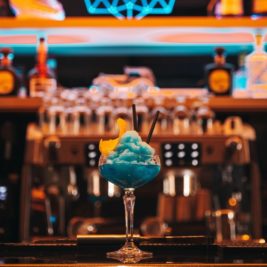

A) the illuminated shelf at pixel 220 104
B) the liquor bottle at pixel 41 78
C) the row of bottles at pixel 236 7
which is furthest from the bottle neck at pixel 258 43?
the liquor bottle at pixel 41 78

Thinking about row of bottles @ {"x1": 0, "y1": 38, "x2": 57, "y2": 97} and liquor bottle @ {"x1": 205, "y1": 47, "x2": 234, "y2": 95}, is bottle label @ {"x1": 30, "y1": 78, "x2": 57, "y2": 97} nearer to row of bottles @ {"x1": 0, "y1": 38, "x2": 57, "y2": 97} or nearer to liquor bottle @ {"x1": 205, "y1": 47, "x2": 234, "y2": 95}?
row of bottles @ {"x1": 0, "y1": 38, "x2": 57, "y2": 97}

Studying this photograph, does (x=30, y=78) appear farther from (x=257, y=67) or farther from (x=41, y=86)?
(x=257, y=67)

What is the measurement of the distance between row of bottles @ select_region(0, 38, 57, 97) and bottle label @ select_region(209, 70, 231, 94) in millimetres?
729

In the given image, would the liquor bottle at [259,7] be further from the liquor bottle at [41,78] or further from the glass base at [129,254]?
the glass base at [129,254]

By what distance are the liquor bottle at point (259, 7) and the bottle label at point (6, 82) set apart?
1156 millimetres

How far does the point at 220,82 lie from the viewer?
3.81m

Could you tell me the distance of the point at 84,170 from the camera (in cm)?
393

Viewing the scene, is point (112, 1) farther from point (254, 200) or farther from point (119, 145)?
point (119, 145)

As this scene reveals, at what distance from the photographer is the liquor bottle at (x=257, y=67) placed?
3.73 metres

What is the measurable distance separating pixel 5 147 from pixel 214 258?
234 cm

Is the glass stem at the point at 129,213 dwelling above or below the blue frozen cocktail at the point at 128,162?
below

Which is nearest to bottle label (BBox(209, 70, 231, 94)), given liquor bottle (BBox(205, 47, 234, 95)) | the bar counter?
liquor bottle (BBox(205, 47, 234, 95))

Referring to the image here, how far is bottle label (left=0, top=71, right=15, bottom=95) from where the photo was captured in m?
3.87

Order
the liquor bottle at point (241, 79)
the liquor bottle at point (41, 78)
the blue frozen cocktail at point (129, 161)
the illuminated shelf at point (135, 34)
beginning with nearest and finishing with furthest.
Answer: the blue frozen cocktail at point (129, 161)
the illuminated shelf at point (135, 34)
the liquor bottle at point (41, 78)
the liquor bottle at point (241, 79)
